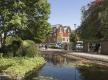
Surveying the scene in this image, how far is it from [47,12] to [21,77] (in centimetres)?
1946

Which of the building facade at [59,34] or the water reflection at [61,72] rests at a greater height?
the building facade at [59,34]

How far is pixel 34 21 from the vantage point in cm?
4306

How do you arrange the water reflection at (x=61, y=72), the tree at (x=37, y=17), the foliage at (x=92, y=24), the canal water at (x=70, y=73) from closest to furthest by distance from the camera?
the canal water at (x=70, y=73), the water reflection at (x=61, y=72), the tree at (x=37, y=17), the foliage at (x=92, y=24)

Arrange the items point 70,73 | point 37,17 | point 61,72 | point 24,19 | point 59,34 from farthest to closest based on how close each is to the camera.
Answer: point 59,34
point 37,17
point 24,19
point 61,72
point 70,73

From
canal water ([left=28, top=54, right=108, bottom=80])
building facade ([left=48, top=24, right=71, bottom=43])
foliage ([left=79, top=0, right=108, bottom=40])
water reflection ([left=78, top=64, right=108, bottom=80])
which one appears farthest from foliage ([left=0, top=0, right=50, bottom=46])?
building facade ([left=48, top=24, right=71, bottom=43])

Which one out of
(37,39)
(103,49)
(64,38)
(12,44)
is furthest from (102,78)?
(64,38)

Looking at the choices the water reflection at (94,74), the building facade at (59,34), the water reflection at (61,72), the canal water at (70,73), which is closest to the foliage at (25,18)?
the water reflection at (61,72)

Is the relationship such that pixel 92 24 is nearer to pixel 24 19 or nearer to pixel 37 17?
pixel 37 17

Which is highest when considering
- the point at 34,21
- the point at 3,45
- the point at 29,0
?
the point at 29,0

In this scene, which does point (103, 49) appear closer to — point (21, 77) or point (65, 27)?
point (21, 77)

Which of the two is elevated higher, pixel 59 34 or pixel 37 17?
pixel 59 34

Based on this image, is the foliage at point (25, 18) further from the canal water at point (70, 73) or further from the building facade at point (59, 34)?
the building facade at point (59, 34)

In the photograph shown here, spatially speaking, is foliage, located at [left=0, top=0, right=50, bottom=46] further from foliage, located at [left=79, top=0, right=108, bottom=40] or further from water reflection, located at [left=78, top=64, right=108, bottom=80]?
foliage, located at [left=79, top=0, right=108, bottom=40]

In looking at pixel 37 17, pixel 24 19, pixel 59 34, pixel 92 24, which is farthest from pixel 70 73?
pixel 59 34
